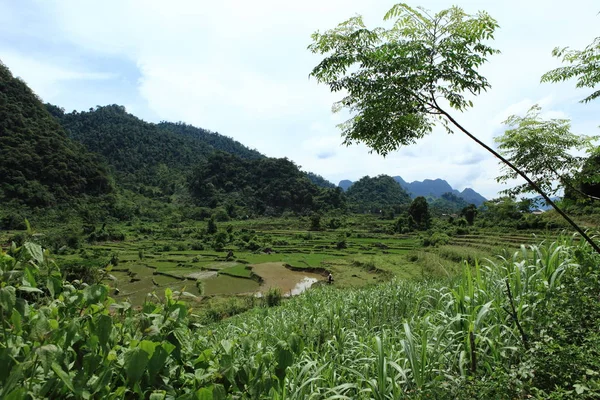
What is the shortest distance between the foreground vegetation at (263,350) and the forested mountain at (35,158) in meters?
52.8

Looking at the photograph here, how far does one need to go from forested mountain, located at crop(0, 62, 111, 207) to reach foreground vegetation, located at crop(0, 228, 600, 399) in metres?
52.8

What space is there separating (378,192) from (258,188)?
29.8m

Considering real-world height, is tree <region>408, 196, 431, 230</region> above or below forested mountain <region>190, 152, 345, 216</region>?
below

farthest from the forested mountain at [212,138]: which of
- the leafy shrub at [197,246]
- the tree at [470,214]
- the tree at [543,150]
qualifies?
the tree at [543,150]

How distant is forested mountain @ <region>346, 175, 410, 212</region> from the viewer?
7912 cm

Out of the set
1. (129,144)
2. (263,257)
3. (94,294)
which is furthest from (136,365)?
(129,144)

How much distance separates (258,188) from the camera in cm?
7075

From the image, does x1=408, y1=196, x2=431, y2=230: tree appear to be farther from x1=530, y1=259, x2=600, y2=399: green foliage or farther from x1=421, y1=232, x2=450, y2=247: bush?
x1=530, y1=259, x2=600, y2=399: green foliage

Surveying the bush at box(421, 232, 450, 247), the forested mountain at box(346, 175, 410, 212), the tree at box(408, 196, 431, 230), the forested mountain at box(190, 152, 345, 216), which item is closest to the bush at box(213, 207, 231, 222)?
the forested mountain at box(190, 152, 345, 216)

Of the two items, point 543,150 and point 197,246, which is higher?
point 543,150

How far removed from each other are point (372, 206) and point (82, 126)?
232 ft

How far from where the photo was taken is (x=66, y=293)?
1.13 metres

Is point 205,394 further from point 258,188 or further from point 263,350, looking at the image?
point 258,188

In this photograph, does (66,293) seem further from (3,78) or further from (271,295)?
(3,78)
